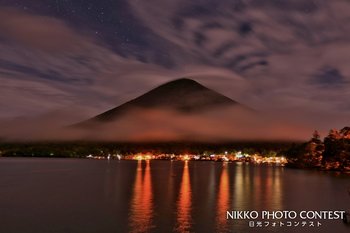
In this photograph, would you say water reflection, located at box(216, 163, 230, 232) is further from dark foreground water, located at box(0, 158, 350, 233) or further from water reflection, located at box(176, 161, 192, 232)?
water reflection, located at box(176, 161, 192, 232)

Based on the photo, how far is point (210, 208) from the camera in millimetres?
53406

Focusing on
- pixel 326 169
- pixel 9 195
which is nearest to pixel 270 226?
pixel 9 195

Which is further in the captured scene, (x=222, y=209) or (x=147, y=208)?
(x=147, y=208)

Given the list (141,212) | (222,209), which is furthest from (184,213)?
(222,209)

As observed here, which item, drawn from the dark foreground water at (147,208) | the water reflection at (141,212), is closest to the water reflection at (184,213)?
the dark foreground water at (147,208)

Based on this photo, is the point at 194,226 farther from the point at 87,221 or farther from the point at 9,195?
the point at 9,195

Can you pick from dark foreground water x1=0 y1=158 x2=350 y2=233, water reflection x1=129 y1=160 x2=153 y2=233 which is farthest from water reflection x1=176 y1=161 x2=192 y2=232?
water reflection x1=129 y1=160 x2=153 y2=233

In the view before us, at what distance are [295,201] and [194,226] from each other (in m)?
27.3

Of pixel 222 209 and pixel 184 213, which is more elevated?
pixel 222 209

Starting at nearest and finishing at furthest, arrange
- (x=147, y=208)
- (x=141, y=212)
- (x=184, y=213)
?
(x=184, y=213)
(x=141, y=212)
(x=147, y=208)

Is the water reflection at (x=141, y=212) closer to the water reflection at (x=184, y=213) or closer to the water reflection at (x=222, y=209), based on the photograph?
the water reflection at (x=184, y=213)

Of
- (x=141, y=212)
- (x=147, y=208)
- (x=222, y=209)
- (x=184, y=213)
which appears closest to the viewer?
(x=184, y=213)

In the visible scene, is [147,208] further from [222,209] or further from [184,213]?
[222,209]

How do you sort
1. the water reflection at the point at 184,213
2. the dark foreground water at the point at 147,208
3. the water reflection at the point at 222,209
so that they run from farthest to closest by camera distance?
the water reflection at the point at 222,209
the water reflection at the point at 184,213
the dark foreground water at the point at 147,208
